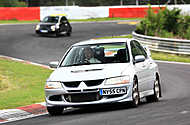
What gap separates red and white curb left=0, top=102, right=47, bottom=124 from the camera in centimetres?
1099

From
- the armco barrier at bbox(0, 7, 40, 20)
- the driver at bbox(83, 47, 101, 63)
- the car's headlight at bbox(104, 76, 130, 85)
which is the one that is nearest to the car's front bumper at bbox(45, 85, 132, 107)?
the car's headlight at bbox(104, 76, 130, 85)

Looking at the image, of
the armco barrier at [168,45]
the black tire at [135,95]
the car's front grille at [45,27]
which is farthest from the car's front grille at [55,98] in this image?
the car's front grille at [45,27]

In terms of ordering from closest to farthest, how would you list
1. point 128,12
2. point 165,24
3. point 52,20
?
1. point 165,24
2. point 52,20
3. point 128,12

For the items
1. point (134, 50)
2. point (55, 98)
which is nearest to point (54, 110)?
point (55, 98)

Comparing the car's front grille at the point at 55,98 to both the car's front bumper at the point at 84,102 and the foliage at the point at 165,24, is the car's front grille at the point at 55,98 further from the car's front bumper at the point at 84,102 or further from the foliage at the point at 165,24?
the foliage at the point at 165,24

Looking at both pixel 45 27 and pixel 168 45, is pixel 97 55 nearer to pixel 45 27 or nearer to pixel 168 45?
pixel 168 45

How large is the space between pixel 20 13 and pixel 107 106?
156 feet

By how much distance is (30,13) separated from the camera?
57438 millimetres

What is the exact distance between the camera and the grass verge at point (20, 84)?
13.3 meters

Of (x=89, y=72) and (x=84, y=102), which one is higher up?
(x=89, y=72)

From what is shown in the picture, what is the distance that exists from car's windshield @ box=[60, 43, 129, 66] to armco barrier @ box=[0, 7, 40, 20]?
44.9m

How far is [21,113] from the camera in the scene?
11.4 meters

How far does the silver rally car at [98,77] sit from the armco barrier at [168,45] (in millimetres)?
16990

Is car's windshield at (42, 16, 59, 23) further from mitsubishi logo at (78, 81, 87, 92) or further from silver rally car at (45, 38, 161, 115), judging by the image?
mitsubishi logo at (78, 81, 87, 92)
